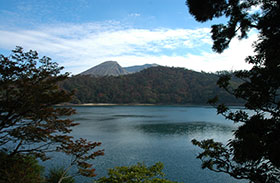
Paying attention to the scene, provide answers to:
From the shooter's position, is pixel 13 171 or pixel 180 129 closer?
pixel 13 171

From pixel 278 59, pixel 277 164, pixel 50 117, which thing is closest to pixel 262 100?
pixel 278 59

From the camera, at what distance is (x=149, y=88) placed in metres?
117

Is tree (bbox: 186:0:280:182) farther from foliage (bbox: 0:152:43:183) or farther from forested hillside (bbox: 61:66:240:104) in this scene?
forested hillside (bbox: 61:66:240:104)

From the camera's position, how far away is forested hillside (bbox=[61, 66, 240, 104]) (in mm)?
102012

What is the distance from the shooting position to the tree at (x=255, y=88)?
267 cm

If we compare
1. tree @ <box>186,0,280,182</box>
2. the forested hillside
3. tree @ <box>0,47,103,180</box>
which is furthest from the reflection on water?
the forested hillside

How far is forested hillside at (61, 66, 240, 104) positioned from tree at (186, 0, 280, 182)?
89308 mm

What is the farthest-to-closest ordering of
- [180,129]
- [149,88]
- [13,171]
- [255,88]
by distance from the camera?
[149,88] → [180,129] → [13,171] → [255,88]

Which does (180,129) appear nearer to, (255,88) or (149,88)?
(255,88)

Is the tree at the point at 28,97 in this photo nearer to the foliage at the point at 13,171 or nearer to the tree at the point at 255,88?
the foliage at the point at 13,171

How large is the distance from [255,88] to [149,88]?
11352 cm

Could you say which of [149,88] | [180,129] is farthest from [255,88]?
[149,88]

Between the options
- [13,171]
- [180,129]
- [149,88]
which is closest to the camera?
[13,171]

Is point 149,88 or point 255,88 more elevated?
point 149,88
